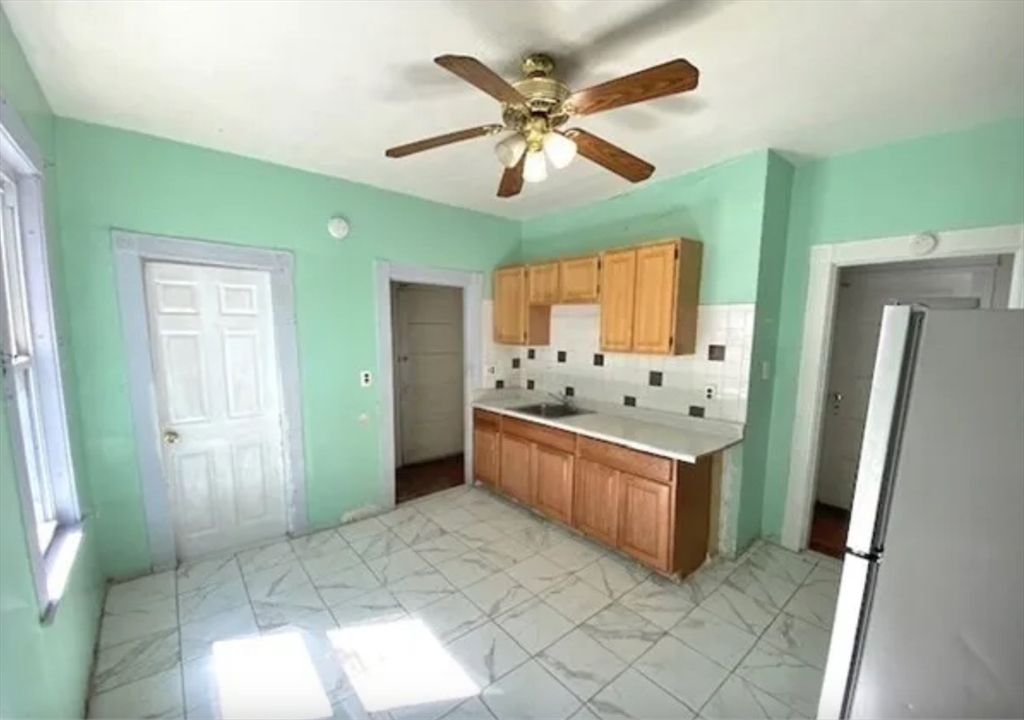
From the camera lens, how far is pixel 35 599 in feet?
4.16

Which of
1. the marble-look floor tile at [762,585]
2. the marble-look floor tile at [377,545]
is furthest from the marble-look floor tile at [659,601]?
the marble-look floor tile at [377,545]

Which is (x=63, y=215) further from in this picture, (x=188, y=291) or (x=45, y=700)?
(x=45, y=700)

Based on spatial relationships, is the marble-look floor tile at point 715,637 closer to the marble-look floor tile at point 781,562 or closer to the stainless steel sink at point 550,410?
the marble-look floor tile at point 781,562

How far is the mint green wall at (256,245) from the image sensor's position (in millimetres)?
2246

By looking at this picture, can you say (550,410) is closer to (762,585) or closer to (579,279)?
(579,279)

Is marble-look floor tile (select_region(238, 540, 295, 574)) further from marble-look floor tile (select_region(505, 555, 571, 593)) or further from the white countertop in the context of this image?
the white countertop

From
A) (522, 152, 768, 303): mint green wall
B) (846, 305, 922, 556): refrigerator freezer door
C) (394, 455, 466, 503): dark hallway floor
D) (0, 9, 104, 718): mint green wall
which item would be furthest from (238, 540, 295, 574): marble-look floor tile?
(522, 152, 768, 303): mint green wall

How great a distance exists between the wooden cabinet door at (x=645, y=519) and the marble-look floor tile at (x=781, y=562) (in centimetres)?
72

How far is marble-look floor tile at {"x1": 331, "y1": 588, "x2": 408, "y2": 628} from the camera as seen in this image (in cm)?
217

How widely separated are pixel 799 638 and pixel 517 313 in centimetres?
278

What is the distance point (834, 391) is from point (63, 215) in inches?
208

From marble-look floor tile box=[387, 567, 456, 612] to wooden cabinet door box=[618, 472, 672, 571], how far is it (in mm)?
1103

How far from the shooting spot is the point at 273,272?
2.78 meters

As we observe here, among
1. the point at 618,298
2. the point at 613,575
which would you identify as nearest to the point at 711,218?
the point at 618,298
